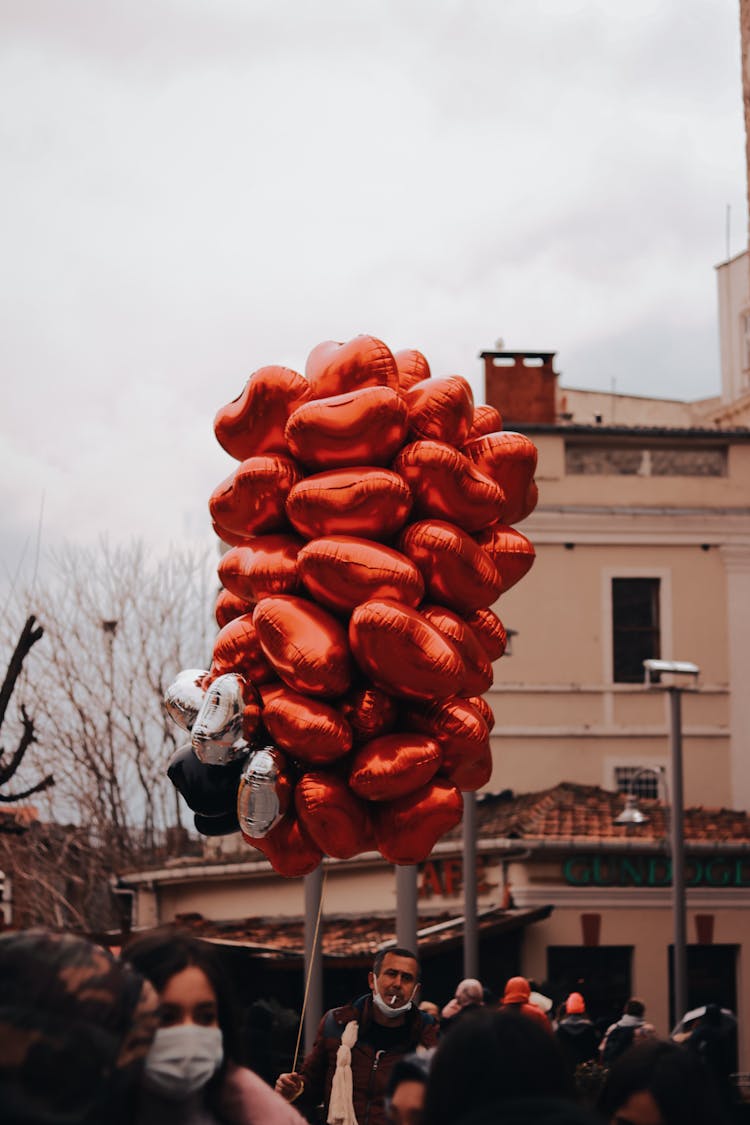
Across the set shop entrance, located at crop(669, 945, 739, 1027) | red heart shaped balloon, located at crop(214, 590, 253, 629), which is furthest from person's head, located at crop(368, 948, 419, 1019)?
shop entrance, located at crop(669, 945, 739, 1027)

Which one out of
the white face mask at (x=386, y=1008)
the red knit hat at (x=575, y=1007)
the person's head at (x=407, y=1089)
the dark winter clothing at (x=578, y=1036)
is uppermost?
the person's head at (x=407, y=1089)

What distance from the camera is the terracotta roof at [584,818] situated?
75.2ft

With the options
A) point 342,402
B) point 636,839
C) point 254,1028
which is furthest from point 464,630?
point 636,839

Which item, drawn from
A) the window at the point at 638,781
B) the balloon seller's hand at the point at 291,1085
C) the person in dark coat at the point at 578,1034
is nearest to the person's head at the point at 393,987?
the balloon seller's hand at the point at 291,1085

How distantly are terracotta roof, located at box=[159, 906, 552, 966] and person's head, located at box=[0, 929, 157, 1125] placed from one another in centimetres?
1628

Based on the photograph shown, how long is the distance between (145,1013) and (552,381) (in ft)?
81.1

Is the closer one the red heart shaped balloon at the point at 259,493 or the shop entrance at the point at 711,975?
the red heart shaped balloon at the point at 259,493

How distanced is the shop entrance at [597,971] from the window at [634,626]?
4691mm

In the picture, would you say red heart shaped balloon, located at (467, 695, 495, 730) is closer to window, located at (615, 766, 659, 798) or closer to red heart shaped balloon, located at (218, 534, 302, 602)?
red heart shaped balloon, located at (218, 534, 302, 602)

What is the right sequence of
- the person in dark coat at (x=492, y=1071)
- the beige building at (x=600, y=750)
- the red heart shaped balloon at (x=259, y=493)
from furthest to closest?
the beige building at (x=600, y=750) < the red heart shaped balloon at (x=259, y=493) < the person in dark coat at (x=492, y=1071)

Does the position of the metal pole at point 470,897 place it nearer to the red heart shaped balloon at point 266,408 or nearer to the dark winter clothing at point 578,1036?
the dark winter clothing at point 578,1036

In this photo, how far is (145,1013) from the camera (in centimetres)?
293

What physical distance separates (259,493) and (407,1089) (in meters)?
4.15

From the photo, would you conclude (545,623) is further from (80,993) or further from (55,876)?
(80,993)
